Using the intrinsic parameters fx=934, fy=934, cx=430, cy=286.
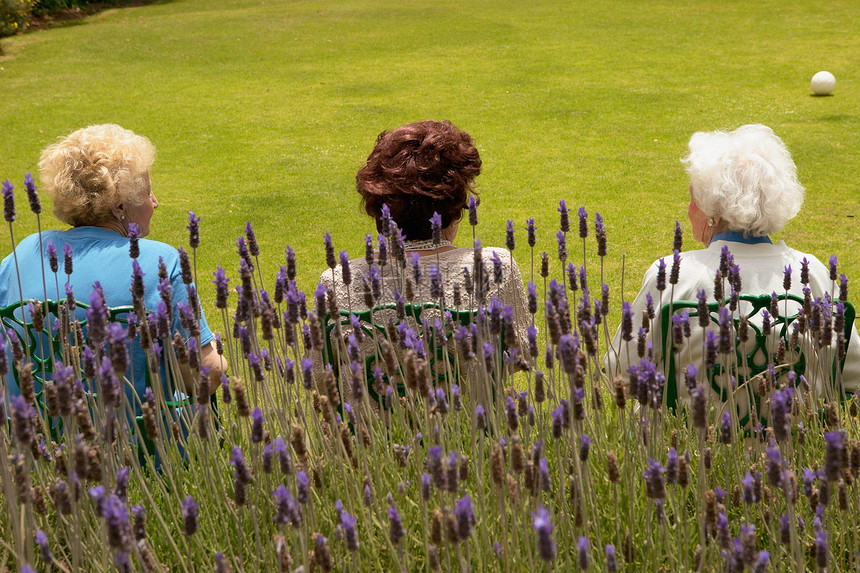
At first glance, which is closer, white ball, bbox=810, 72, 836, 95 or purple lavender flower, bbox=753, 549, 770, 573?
purple lavender flower, bbox=753, 549, 770, 573

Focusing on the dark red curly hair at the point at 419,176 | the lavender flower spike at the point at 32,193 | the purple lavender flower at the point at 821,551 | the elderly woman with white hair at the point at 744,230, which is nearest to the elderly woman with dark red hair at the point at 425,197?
the dark red curly hair at the point at 419,176

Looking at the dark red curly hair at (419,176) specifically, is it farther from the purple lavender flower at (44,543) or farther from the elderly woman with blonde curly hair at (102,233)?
the purple lavender flower at (44,543)

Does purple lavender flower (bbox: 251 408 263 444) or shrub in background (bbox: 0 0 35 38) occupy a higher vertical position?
shrub in background (bbox: 0 0 35 38)

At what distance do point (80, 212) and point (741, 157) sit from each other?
2308mm

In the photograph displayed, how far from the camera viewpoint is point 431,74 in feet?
44.6

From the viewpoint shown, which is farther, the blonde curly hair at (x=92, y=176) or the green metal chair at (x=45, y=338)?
the blonde curly hair at (x=92, y=176)

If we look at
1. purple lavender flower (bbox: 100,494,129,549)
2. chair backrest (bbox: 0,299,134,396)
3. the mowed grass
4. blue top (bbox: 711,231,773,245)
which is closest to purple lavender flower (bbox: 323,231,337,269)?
chair backrest (bbox: 0,299,134,396)

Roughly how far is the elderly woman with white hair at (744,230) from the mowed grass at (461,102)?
2645mm

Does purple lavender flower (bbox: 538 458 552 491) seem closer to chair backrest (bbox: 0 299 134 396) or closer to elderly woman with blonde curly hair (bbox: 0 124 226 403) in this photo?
chair backrest (bbox: 0 299 134 396)

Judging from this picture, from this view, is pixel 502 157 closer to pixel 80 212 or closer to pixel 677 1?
pixel 80 212

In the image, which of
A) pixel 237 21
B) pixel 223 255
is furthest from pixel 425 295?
pixel 237 21

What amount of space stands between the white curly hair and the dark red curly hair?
80cm

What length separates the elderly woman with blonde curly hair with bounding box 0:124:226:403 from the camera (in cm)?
311

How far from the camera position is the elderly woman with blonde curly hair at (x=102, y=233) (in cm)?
311
